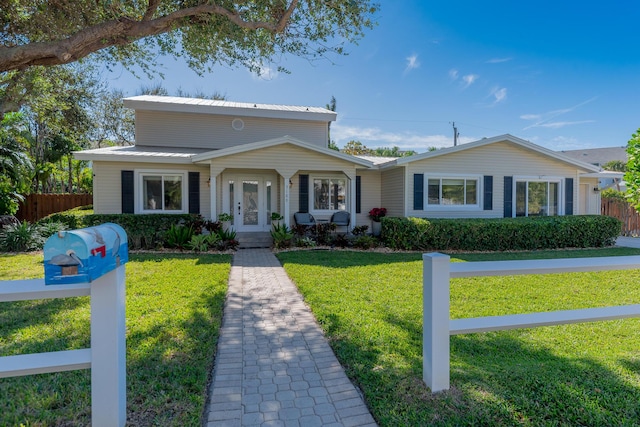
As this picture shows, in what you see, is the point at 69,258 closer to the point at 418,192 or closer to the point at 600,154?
the point at 418,192

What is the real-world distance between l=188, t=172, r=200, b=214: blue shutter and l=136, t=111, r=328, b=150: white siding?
2740mm

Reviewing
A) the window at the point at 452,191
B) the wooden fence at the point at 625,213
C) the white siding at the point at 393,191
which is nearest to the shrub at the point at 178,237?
the white siding at the point at 393,191

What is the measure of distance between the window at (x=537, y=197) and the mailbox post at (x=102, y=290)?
1467 centimetres

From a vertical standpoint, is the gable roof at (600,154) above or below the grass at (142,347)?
above

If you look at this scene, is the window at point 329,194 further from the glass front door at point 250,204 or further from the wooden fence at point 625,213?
the wooden fence at point 625,213

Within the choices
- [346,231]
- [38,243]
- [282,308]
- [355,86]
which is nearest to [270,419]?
[282,308]

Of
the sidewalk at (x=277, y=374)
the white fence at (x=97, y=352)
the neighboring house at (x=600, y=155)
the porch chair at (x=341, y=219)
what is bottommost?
the sidewalk at (x=277, y=374)

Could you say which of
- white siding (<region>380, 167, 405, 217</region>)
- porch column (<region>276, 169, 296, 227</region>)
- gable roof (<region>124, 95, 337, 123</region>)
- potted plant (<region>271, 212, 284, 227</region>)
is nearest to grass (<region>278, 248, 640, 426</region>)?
porch column (<region>276, 169, 296, 227</region>)

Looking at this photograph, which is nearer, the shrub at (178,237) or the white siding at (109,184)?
the shrub at (178,237)

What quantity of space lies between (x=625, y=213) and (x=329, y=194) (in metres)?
13.9

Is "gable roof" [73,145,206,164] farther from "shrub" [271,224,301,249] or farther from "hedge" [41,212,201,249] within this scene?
"shrub" [271,224,301,249]

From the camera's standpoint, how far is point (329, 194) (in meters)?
13.4

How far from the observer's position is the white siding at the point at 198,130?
45.9ft

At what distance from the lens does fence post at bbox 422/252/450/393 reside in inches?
94.7
